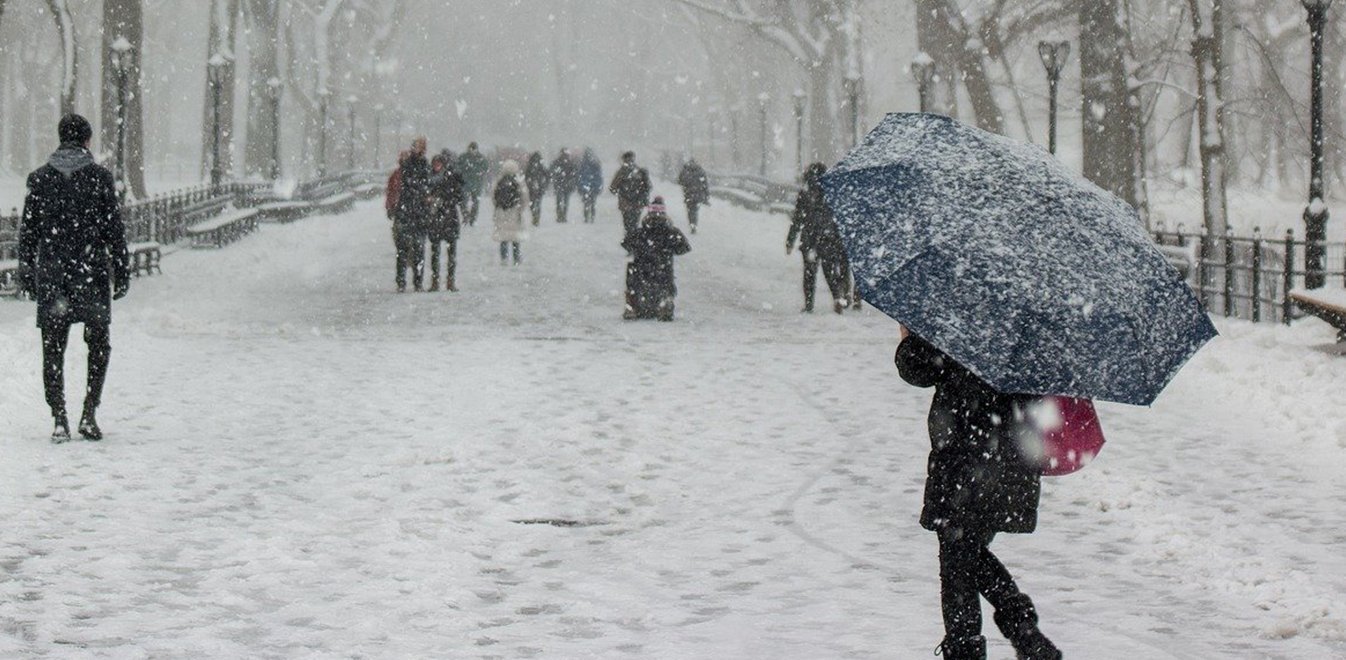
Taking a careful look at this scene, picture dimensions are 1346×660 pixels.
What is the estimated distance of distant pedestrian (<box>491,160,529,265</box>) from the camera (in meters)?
27.2

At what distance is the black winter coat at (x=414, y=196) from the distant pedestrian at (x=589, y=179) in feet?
62.4

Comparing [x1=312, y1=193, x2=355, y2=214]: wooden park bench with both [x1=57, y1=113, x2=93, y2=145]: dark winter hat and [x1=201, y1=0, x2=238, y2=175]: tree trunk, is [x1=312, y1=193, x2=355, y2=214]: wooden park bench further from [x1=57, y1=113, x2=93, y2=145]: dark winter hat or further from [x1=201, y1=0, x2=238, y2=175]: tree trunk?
[x1=57, y1=113, x2=93, y2=145]: dark winter hat

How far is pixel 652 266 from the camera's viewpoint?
19.0m

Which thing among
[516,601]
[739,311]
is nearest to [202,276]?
[739,311]

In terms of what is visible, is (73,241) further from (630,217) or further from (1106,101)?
(630,217)

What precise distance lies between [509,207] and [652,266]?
8748 mm

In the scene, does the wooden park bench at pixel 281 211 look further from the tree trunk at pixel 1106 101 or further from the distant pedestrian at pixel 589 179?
the tree trunk at pixel 1106 101

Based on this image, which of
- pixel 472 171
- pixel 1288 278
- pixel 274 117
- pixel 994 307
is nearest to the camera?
pixel 994 307

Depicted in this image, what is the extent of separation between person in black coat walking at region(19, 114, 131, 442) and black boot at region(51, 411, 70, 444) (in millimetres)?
546

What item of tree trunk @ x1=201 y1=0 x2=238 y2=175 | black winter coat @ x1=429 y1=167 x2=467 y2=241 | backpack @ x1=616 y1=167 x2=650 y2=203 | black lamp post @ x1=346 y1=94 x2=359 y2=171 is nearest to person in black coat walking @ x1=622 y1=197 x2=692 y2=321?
black winter coat @ x1=429 y1=167 x2=467 y2=241

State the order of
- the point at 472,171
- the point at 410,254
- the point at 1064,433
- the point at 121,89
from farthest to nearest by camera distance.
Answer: the point at 472,171
the point at 121,89
the point at 410,254
the point at 1064,433

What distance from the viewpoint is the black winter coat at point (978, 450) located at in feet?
16.8

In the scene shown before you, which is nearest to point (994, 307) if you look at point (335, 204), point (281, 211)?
point (281, 211)

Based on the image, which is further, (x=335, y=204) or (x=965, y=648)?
(x=335, y=204)
